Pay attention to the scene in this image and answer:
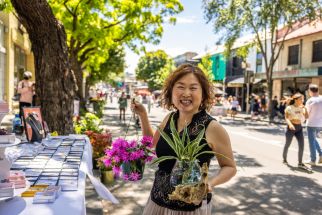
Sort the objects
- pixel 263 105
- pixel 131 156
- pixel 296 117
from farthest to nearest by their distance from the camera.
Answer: pixel 263 105, pixel 296 117, pixel 131 156

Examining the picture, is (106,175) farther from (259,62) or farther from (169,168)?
(259,62)

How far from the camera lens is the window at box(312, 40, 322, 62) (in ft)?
95.2

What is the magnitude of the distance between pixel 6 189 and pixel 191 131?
1.23 metres

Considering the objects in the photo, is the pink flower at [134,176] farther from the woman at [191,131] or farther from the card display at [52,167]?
the card display at [52,167]

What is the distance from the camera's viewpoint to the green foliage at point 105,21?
50.0 feet

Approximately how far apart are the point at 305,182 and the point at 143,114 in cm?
585

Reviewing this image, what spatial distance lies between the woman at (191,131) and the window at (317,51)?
1145 inches

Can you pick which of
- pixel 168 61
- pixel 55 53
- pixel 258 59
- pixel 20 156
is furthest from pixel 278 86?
pixel 168 61

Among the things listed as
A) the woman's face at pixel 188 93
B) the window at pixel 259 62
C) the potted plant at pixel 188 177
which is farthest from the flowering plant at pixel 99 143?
the window at pixel 259 62

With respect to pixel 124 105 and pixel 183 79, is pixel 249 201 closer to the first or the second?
pixel 183 79

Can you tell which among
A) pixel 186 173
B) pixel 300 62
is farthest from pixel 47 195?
pixel 300 62

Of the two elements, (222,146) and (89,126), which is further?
(89,126)

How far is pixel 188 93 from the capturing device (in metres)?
2.61

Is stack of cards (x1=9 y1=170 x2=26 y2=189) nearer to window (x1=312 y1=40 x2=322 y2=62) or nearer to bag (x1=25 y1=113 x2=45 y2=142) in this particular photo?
bag (x1=25 y1=113 x2=45 y2=142)
